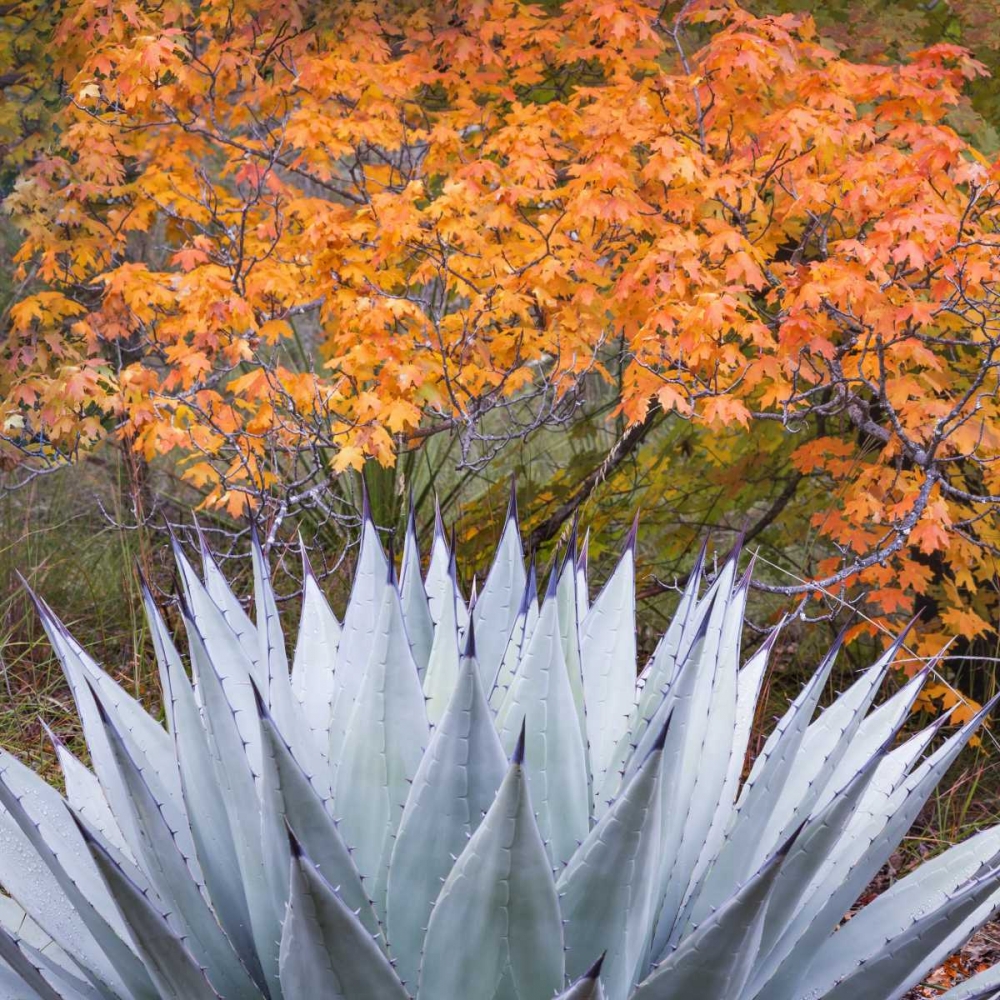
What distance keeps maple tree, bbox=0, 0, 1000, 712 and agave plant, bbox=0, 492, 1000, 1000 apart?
2040mm

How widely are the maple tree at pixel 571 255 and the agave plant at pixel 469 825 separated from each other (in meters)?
2.04

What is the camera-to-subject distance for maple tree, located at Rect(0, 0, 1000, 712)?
3975 mm

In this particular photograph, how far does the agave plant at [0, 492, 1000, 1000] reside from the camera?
4.26 feet

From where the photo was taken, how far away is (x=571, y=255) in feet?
14.7

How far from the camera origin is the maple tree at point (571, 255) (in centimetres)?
397

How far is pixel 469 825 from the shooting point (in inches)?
54.7

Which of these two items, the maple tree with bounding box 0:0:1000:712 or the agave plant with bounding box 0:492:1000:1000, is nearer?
the agave plant with bounding box 0:492:1000:1000

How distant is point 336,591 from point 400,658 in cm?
366

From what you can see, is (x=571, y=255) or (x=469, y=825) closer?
(x=469, y=825)

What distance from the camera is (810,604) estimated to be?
19.1ft

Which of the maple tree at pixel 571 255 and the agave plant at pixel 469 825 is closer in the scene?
the agave plant at pixel 469 825

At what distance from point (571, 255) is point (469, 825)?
3.37 metres

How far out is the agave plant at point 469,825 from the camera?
130 centimetres

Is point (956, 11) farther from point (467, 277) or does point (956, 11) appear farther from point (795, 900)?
point (795, 900)
